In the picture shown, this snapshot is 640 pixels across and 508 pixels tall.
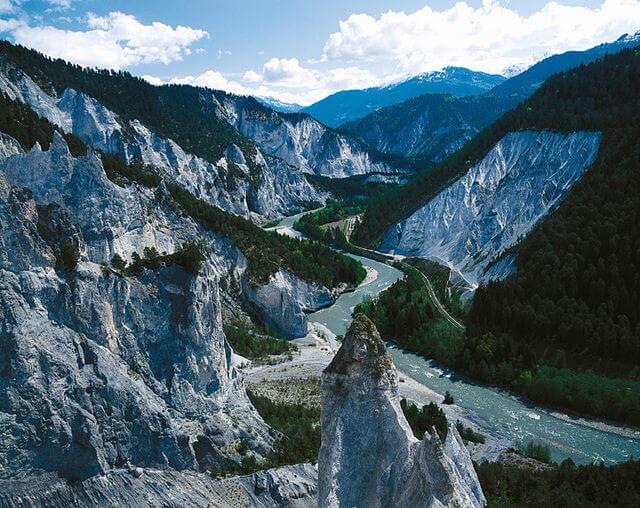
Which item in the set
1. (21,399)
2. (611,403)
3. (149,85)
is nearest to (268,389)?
(21,399)

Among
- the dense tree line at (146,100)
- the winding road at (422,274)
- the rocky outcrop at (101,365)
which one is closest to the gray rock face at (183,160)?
the dense tree line at (146,100)

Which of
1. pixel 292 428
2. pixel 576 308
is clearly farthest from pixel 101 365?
pixel 576 308

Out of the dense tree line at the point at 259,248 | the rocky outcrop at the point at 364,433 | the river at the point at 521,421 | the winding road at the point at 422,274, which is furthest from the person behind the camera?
the winding road at the point at 422,274

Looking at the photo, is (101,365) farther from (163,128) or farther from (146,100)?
(146,100)

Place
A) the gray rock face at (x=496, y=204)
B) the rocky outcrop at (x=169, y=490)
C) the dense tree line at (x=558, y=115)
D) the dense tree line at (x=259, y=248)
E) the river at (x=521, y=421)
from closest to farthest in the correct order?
the rocky outcrop at (x=169, y=490)
the river at (x=521, y=421)
the dense tree line at (x=259, y=248)
the gray rock face at (x=496, y=204)
the dense tree line at (x=558, y=115)

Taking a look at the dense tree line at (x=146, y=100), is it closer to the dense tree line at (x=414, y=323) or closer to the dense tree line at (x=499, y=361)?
the dense tree line at (x=414, y=323)
